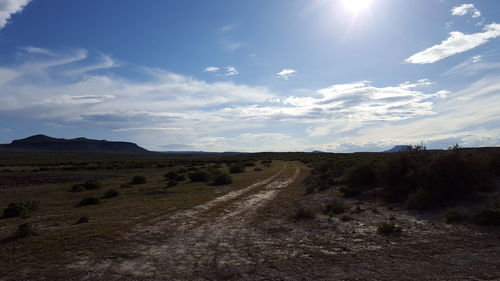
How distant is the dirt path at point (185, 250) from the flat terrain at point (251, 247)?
1.1 inches

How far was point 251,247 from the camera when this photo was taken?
10.9 m

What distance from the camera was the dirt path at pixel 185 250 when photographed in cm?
875

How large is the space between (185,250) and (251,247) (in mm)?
1968

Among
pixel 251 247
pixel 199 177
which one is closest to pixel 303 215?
pixel 251 247

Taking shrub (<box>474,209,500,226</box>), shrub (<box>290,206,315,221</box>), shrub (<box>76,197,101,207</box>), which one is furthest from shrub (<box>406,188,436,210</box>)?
shrub (<box>76,197,101,207</box>)

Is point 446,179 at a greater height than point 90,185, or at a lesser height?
greater

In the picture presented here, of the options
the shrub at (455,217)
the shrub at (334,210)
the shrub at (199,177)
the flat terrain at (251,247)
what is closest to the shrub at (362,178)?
the flat terrain at (251,247)

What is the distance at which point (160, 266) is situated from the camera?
9273mm

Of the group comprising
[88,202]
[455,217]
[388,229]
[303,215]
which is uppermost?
[455,217]

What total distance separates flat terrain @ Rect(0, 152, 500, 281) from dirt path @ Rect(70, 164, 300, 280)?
1.1 inches

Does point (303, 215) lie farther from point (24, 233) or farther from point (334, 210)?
point (24, 233)

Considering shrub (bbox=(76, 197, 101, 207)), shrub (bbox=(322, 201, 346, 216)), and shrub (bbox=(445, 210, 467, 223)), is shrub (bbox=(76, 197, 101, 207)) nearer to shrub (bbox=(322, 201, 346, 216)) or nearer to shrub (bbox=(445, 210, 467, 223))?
shrub (bbox=(322, 201, 346, 216))

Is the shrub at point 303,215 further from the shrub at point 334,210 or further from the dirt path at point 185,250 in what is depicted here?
the dirt path at point 185,250

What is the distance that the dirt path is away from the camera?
875cm
